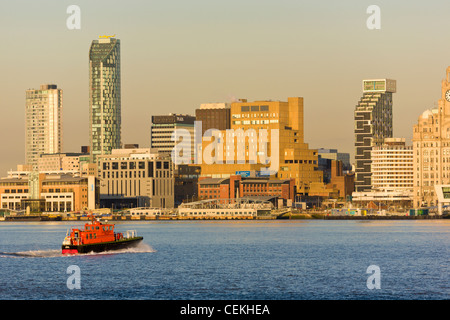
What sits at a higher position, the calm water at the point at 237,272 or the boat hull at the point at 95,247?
the boat hull at the point at 95,247

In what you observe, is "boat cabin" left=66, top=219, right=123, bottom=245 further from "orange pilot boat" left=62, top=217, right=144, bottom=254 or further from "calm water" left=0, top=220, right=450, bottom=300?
"calm water" left=0, top=220, right=450, bottom=300

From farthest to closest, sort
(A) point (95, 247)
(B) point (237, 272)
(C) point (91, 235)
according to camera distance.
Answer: (C) point (91, 235), (A) point (95, 247), (B) point (237, 272)

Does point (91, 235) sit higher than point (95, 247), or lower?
higher

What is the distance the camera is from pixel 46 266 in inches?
4493

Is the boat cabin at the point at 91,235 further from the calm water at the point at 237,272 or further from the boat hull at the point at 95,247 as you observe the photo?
the calm water at the point at 237,272

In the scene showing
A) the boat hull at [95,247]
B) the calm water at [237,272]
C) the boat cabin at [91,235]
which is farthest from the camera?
the boat hull at [95,247]

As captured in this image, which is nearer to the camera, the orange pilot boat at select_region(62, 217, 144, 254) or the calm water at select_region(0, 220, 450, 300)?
the calm water at select_region(0, 220, 450, 300)

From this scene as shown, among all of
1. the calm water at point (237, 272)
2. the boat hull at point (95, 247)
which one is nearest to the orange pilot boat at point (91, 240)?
the boat hull at point (95, 247)

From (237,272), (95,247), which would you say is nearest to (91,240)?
(95,247)

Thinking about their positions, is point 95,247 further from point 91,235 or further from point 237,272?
point 237,272

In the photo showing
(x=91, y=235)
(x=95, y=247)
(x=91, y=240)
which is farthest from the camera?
(x=91, y=235)

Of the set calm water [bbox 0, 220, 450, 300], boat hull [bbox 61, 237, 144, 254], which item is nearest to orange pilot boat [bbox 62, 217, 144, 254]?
boat hull [bbox 61, 237, 144, 254]

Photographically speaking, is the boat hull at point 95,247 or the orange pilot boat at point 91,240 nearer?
the orange pilot boat at point 91,240

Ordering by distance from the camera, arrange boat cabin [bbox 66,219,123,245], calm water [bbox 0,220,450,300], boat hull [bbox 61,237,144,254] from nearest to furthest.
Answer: calm water [bbox 0,220,450,300], boat cabin [bbox 66,219,123,245], boat hull [bbox 61,237,144,254]
